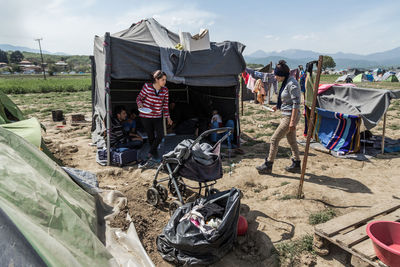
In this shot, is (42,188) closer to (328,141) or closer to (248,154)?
(248,154)

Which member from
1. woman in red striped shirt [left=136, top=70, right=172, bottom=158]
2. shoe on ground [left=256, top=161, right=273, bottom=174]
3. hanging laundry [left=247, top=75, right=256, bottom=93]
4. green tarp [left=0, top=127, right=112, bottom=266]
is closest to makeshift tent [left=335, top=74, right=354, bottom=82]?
hanging laundry [left=247, top=75, right=256, bottom=93]

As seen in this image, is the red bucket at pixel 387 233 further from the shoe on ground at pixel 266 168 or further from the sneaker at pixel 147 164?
the sneaker at pixel 147 164

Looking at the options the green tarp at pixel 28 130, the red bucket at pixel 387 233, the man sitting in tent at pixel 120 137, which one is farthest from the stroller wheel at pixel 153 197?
the red bucket at pixel 387 233

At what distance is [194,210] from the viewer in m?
3.00

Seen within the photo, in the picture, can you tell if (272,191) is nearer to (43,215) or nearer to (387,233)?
(387,233)

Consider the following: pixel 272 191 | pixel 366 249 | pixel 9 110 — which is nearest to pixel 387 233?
pixel 366 249

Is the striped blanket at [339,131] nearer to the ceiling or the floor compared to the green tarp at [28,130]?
nearer to the floor

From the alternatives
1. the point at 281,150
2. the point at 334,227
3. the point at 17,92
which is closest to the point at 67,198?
the point at 334,227

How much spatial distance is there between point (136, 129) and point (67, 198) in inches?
194

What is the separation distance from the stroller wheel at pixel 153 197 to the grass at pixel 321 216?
2212mm

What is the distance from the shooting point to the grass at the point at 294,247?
9.55ft

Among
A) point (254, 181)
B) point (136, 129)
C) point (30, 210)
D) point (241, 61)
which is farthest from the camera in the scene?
point (136, 129)

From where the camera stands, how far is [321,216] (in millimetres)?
3557

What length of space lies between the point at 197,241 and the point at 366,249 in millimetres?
1713
